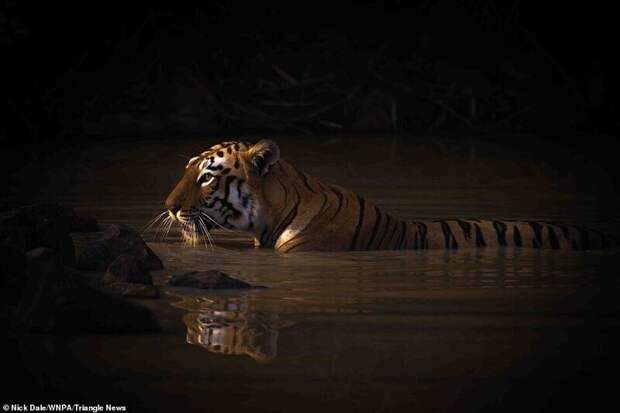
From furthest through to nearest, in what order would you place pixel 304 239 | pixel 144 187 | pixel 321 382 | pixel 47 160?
pixel 47 160 < pixel 144 187 < pixel 304 239 < pixel 321 382

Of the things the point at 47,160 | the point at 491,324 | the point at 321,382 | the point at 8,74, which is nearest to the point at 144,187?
the point at 47,160

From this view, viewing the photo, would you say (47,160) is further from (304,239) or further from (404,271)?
(404,271)

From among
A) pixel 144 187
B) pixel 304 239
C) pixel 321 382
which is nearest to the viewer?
pixel 321 382

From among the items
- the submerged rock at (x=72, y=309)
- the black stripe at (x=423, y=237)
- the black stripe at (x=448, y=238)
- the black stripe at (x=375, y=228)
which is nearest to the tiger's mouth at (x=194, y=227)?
the black stripe at (x=375, y=228)

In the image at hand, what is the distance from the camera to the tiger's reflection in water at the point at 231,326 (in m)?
5.01

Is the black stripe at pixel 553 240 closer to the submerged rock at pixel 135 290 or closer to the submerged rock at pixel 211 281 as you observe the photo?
the submerged rock at pixel 211 281

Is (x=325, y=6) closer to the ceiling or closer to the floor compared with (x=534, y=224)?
closer to the ceiling

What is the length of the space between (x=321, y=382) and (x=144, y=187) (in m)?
7.93

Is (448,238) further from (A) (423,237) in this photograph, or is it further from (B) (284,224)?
(B) (284,224)

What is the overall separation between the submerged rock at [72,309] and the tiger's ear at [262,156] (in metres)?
2.81

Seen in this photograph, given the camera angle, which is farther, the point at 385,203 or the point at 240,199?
the point at 385,203

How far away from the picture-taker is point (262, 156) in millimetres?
8094

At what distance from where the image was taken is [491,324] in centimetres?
555

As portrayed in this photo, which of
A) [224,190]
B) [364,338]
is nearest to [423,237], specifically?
[224,190]
